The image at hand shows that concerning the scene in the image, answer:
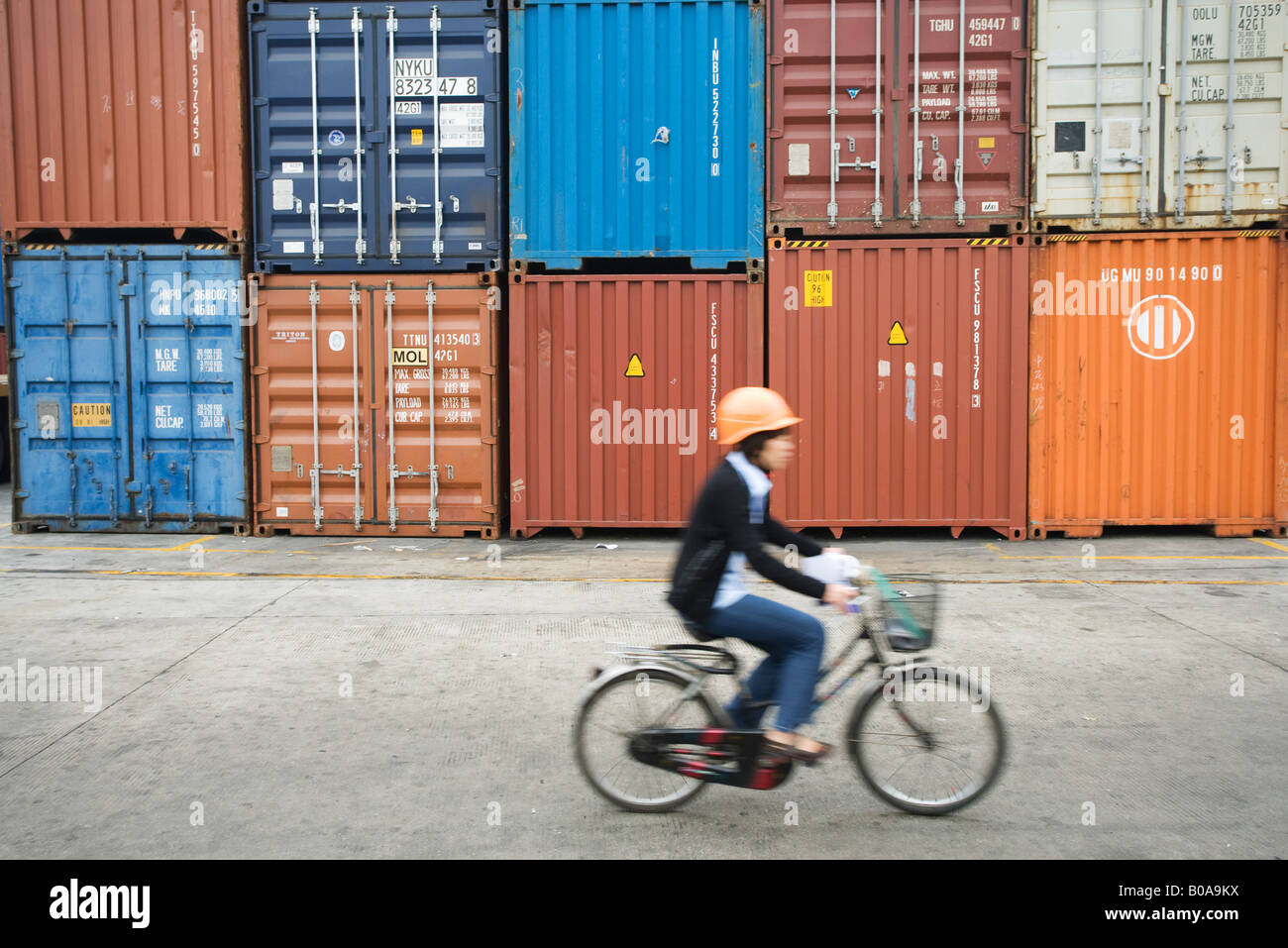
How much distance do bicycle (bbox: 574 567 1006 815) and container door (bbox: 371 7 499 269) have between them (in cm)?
762

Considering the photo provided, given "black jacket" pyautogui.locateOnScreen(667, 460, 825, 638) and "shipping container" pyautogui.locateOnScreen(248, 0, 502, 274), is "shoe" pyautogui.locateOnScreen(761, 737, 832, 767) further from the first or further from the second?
"shipping container" pyautogui.locateOnScreen(248, 0, 502, 274)

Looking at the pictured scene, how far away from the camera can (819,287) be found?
35.4 feet

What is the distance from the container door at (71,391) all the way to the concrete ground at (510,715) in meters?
1.82

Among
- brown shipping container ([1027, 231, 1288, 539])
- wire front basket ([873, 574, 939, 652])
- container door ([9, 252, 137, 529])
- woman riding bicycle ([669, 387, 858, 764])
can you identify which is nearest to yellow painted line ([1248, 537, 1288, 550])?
brown shipping container ([1027, 231, 1288, 539])

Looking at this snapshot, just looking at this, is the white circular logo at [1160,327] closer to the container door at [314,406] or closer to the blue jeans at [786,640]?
the container door at [314,406]

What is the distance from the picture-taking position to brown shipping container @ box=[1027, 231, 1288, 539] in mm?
10625

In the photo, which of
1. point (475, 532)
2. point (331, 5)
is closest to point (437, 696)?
point (475, 532)

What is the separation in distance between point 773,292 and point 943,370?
1931mm

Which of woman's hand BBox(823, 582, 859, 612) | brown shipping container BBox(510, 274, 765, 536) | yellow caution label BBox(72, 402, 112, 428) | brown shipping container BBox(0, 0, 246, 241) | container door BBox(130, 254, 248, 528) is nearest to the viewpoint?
woman's hand BBox(823, 582, 859, 612)

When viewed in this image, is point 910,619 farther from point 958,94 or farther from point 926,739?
point 958,94

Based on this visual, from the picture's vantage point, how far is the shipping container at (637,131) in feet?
35.0

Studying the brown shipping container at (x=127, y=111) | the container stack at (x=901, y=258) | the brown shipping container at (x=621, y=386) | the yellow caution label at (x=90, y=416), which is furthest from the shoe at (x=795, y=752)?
the yellow caution label at (x=90, y=416)

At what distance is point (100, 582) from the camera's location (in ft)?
29.7

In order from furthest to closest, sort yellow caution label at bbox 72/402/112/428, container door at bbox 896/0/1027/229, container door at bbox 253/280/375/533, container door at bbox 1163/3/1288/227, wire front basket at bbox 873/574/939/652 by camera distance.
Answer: yellow caution label at bbox 72/402/112/428
container door at bbox 253/280/375/533
container door at bbox 896/0/1027/229
container door at bbox 1163/3/1288/227
wire front basket at bbox 873/574/939/652
